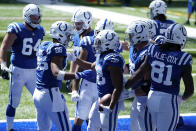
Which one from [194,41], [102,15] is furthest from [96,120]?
[102,15]

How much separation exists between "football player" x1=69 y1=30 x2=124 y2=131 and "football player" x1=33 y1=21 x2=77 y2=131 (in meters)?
0.43

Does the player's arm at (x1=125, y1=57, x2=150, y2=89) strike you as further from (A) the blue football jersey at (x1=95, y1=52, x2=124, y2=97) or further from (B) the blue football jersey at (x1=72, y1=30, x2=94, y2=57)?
(B) the blue football jersey at (x1=72, y1=30, x2=94, y2=57)

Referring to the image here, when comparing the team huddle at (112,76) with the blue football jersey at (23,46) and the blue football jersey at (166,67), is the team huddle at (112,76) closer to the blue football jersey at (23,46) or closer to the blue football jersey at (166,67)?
the blue football jersey at (166,67)

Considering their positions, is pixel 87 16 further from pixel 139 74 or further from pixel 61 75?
pixel 139 74

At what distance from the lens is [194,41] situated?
16609 millimetres

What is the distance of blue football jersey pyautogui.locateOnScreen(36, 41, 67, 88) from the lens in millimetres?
5953

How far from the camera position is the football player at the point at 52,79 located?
598cm

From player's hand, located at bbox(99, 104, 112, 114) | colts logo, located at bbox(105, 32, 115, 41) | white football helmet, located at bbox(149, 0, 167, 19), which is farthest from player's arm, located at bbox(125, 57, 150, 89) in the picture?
white football helmet, located at bbox(149, 0, 167, 19)

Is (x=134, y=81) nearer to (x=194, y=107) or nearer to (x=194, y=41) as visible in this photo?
(x=194, y=107)

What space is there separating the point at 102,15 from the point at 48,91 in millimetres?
15719

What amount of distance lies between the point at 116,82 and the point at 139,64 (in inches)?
21.5

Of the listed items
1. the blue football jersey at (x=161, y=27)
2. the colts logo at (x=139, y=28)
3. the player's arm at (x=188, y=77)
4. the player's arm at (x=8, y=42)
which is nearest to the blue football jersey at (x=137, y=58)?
the colts logo at (x=139, y=28)

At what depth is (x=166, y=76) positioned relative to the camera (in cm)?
573

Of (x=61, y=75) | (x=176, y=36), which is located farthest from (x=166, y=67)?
(x=61, y=75)
